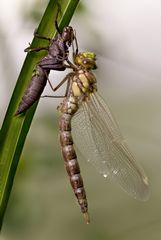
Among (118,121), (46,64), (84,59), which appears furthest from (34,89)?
(118,121)

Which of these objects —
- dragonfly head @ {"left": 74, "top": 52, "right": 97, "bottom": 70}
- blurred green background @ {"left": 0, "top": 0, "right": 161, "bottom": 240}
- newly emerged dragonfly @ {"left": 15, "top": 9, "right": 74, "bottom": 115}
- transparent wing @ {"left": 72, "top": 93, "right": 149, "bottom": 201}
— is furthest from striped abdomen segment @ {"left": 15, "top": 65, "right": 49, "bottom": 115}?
blurred green background @ {"left": 0, "top": 0, "right": 161, "bottom": 240}

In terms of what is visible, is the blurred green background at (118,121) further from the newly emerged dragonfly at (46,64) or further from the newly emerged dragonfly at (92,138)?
the newly emerged dragonfly at (46,64)

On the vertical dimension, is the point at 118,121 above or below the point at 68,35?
below

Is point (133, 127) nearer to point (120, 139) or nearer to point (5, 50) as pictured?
point (5, 50)

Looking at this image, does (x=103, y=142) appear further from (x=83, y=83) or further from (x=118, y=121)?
(x=118, y=121)

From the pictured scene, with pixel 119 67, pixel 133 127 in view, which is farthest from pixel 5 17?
pixel 133 127

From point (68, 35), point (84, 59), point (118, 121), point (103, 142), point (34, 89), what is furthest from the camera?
point (118, 121)
